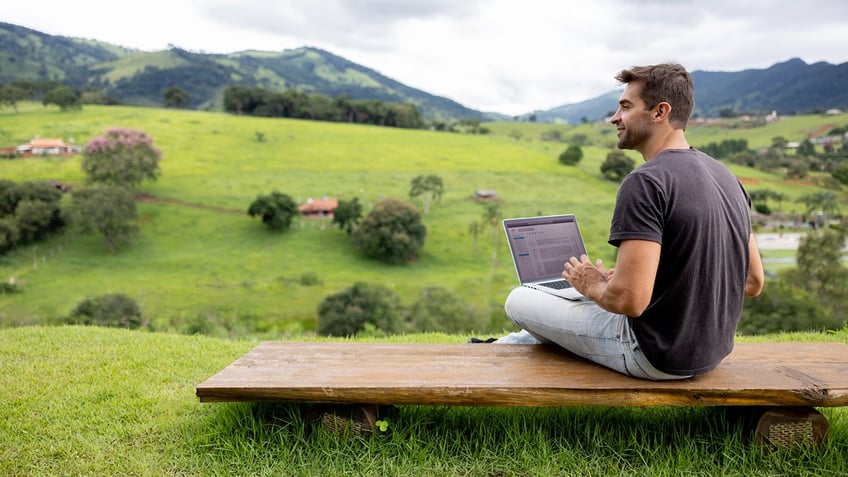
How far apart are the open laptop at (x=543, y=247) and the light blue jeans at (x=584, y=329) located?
18 cm

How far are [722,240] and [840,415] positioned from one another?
74.2 inches

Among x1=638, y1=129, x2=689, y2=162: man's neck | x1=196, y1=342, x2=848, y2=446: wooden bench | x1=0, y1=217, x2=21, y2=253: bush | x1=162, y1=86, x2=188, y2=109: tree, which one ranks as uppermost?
x1=162, y1=86, x2=188, y2=109: tree

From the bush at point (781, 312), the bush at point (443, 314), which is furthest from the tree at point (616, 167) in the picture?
the bush at point (443, 314)

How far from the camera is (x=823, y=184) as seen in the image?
2697 inches

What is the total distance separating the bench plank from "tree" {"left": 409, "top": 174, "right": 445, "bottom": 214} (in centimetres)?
6024

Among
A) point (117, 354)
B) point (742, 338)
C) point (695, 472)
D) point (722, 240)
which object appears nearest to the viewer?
point (722, 240)

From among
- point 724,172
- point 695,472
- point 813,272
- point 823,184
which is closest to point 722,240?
point 724,172

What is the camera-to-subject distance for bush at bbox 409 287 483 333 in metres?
39.1

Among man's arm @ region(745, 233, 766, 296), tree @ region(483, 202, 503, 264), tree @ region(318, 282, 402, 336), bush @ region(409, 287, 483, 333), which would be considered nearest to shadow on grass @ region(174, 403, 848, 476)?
man's arm @ region(745, 233, 766, 296)

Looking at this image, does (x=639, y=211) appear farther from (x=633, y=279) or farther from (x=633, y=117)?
(x=633, y=117)

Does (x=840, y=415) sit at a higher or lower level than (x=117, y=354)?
higher

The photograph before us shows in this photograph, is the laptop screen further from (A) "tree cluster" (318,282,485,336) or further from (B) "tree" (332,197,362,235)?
(B) "tree" (332,197,362,235)

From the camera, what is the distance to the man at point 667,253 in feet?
8.79

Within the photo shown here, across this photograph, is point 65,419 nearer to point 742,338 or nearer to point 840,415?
point 840,415
